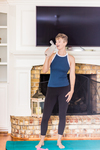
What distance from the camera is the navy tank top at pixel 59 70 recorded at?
2.11 meters

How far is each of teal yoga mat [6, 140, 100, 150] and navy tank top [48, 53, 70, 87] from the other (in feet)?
2.57

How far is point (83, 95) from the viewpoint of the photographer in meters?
2.58

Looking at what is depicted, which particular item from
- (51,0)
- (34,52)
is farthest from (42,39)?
(51,0)

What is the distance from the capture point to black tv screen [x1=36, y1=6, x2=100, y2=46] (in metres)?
2.43

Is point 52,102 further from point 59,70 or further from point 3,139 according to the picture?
point 3,139

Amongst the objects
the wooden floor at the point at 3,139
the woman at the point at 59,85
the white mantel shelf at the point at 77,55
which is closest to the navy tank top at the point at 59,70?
the woman at the point at 59,85

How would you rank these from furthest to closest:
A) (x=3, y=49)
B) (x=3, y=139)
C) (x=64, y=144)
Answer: (x=3, y=49) → (x=3, y=139) → (x=64, y=144)

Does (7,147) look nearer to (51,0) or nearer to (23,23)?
(23,23)

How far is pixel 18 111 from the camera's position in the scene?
250 centimetres

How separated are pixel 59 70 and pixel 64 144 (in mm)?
980

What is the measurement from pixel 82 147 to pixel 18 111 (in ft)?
3.31

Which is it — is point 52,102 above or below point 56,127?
above

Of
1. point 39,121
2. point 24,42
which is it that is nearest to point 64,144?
point 39,121

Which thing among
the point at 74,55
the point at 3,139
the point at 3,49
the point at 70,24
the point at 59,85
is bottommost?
the point at 3,139
